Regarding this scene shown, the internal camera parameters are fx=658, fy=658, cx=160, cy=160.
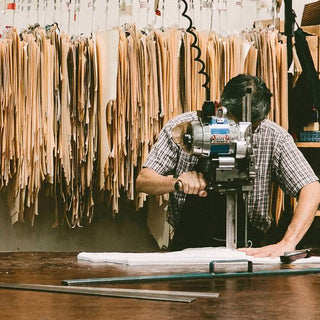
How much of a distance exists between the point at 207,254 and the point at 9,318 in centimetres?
103

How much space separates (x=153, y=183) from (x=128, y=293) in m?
1.58

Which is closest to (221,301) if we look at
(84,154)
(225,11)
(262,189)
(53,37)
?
(262,189)

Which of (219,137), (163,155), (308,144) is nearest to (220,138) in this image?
(219,137)

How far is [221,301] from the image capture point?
1.37 metres

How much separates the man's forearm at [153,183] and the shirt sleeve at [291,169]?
543 mm

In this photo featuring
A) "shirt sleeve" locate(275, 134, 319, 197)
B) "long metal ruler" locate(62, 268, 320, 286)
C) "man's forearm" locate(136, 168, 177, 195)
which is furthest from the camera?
"shirt sleeve" locate(275, 134, 319, 197)

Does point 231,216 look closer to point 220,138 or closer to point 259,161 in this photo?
point 220,138

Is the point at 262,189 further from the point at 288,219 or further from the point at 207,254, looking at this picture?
the point at 207,254

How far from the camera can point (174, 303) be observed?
1.34 meters

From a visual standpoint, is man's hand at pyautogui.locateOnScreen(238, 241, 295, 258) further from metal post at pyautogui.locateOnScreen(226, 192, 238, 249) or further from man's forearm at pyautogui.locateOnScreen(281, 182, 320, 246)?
man's forearm at pyautogui.locateOnScreen(281, 182, 320, 246)

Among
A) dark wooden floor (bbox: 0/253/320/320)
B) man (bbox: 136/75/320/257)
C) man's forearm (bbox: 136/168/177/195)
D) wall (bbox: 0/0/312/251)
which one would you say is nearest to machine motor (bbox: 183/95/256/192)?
dark wooden floor (bbox: 0/253/320/320)

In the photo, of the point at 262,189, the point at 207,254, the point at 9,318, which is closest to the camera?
the point at 9,318

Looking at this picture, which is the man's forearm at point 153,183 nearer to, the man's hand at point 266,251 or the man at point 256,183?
the man at point 256,183

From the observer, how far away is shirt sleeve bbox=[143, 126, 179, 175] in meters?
3.13
